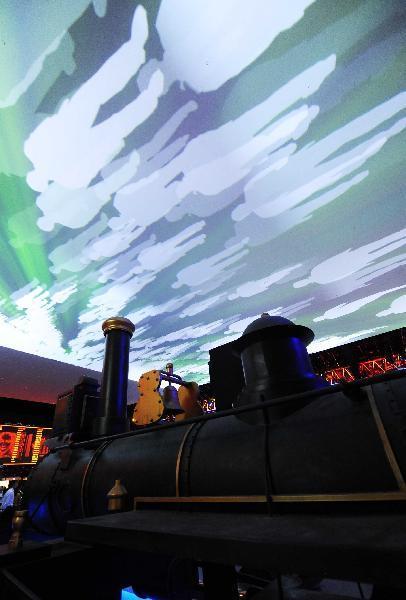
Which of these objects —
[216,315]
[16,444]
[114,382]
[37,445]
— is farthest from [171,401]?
[37,445]

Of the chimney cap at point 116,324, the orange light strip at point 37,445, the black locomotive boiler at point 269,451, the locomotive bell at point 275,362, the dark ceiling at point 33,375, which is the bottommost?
the black locomotive boiler at point 269,451

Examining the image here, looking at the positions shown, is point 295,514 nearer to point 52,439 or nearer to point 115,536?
point 115,536

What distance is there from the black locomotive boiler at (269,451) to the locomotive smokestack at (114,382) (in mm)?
316

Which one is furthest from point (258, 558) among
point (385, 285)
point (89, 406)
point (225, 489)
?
point (385, 285)

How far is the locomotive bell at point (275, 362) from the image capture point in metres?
2.35

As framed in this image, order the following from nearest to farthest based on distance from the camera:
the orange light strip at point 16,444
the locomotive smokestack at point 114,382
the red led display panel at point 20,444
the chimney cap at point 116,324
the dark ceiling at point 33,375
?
the locomotive smokestack at point 114,382 < the chimney cap at point 116,324 < the dark ceiling at point 33,375 < the red led display panel at point 20,444 < the orange light strip at point 16,444

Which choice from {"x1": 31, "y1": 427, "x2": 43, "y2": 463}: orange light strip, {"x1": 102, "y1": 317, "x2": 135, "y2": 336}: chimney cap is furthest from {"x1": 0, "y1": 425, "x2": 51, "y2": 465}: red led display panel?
{"x1": 102, "y1": 317, "x2": 135, "y2": 336}: chimney cap

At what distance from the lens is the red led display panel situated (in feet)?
36.9

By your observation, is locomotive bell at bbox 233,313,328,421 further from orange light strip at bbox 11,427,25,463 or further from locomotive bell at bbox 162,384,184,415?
orange light strip at bbox 11,427,25,463

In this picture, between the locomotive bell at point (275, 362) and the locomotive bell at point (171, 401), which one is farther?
the locomotive bell at point (171, 401)

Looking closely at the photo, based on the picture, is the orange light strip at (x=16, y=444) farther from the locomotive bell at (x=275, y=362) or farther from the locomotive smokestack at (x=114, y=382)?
the locomotive bell at (x=275, y=362)

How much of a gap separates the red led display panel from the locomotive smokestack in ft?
29.3

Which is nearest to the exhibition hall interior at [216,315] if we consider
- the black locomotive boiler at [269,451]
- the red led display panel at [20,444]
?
the black locomotive boiler at [269,451]

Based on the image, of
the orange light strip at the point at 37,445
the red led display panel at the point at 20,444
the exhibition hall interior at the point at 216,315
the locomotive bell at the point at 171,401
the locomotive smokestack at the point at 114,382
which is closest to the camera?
the exhibition hall interior at the point at 216,315
